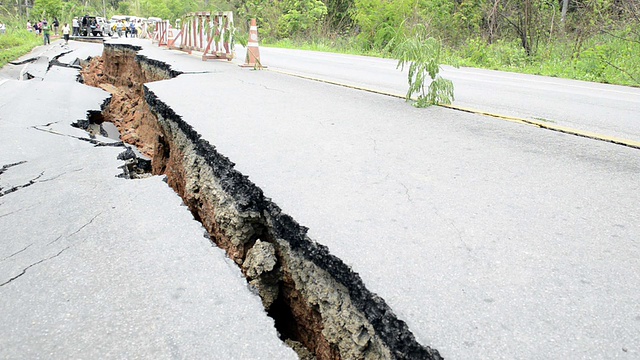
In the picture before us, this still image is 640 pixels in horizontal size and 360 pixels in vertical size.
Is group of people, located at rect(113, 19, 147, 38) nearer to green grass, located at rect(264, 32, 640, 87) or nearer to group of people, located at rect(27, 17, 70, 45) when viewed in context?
group of people, located at rect(27, 17, 70, 45)

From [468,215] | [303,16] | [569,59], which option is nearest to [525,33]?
[569,59]

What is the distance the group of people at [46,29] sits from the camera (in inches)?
1080

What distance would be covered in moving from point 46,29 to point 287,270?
3097cm

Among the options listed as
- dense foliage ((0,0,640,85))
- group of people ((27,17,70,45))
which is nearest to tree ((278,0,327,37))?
dense foliage ((0,0,640,85))

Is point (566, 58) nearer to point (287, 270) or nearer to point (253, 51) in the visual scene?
point (253, 51)

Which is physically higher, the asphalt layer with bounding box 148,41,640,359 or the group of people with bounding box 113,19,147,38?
the group of people with bounding box 113,19,147,38

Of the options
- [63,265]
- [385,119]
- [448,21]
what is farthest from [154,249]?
[448,21]

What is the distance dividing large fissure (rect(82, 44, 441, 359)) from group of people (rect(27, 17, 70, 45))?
28.1m

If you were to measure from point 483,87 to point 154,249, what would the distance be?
616 cm

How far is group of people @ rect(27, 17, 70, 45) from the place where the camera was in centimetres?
2744

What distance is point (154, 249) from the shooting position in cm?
245

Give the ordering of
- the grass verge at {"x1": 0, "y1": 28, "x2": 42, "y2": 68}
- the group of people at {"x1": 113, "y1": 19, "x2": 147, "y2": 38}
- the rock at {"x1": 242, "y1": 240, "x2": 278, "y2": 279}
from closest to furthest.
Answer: the rock at {"x1": 242, "y1": 240, "x2": 278, "y2": 279}, the grass verge at {"x1": 0, "y1": 28, "x2": 42, "y2": 68}, the group of people at {"x1": 113, "y1": 19, "x2": 147, "y2": 38}

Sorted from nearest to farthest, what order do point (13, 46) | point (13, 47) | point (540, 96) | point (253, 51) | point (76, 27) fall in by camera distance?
point (540, 96) < point (253, 51) < point (13, 47) < point (13, 46) < point (76, 27)

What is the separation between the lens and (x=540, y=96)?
6.52 m
